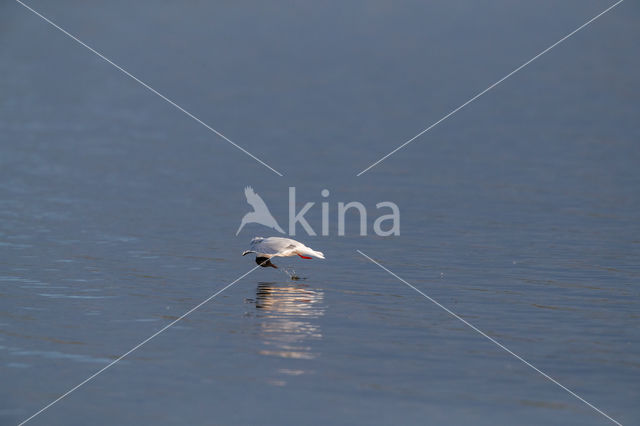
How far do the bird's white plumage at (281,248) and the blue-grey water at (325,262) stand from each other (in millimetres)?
734

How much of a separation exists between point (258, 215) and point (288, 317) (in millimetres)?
10842

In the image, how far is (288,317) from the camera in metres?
18.1

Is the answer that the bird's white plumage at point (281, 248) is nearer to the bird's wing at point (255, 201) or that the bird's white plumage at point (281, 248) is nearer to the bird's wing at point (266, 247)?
the bird's wing at point (266, 247)

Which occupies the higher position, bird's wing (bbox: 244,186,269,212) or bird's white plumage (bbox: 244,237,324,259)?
bird's wing (bbox: 244,186,269,212)

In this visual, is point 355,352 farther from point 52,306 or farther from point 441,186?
point 441,186

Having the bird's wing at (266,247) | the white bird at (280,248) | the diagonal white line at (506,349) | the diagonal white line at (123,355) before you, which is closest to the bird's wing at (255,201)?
the bird's wing at (266,247)

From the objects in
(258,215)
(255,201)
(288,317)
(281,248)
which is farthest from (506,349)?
(255,201)

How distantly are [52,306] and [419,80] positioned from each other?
52.4m

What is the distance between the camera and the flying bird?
27.2 m

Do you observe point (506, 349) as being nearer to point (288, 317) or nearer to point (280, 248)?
point (288, 317)

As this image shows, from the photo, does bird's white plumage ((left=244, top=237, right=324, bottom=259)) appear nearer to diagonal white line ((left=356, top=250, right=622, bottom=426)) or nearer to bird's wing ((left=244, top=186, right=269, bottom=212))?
diagonal white line ((left=356, top=250, right=622, bottom=426))

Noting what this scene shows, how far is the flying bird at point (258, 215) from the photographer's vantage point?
27.2m

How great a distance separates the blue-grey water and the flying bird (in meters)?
0.49

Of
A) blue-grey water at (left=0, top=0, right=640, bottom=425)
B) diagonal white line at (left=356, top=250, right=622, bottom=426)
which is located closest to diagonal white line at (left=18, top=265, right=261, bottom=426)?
blue-grey water at (left=0, top=0, right=640, bottom=425)
